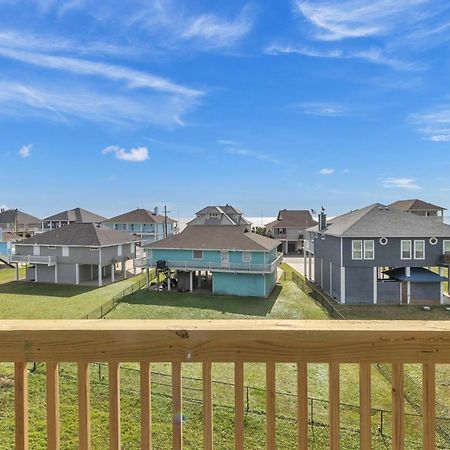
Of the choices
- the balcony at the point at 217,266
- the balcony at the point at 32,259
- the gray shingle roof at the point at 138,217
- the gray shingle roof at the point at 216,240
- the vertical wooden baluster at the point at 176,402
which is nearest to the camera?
the vertical wooden baluster at the point at 176,402

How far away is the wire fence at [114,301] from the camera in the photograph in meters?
18.6

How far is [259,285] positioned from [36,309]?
1418 cm

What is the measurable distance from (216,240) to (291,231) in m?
24.2

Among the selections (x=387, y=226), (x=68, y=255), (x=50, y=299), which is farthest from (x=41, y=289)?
(x=387, y=226)

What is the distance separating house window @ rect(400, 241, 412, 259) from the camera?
2188 centimetres

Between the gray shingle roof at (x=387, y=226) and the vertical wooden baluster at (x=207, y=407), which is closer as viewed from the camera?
the vertical wooden baluster at (x=207, y=407)

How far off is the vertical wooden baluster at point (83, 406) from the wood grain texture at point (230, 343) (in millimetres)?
73

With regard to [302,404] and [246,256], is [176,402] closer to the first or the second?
[302,404]

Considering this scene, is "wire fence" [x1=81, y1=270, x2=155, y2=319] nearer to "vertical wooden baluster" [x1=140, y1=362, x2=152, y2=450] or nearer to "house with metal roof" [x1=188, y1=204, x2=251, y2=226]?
"vertical wooden baluster" [x1=140, y1=362, x2=152, y2=450]

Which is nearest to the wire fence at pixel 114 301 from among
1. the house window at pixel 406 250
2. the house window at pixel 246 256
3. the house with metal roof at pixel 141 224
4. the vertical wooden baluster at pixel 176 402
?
the house window at pixel 246 256

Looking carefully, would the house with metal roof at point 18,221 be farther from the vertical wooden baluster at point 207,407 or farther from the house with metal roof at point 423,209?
the vertical wooden baluster at point 207,407

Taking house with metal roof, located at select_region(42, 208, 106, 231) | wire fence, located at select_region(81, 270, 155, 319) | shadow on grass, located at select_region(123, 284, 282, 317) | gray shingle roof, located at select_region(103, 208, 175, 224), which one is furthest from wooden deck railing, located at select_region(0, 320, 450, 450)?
house with metal roof, located at select_region(42, 208, 106, 231)

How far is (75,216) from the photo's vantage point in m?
49.9

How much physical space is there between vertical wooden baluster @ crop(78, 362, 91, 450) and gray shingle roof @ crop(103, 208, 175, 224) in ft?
155
